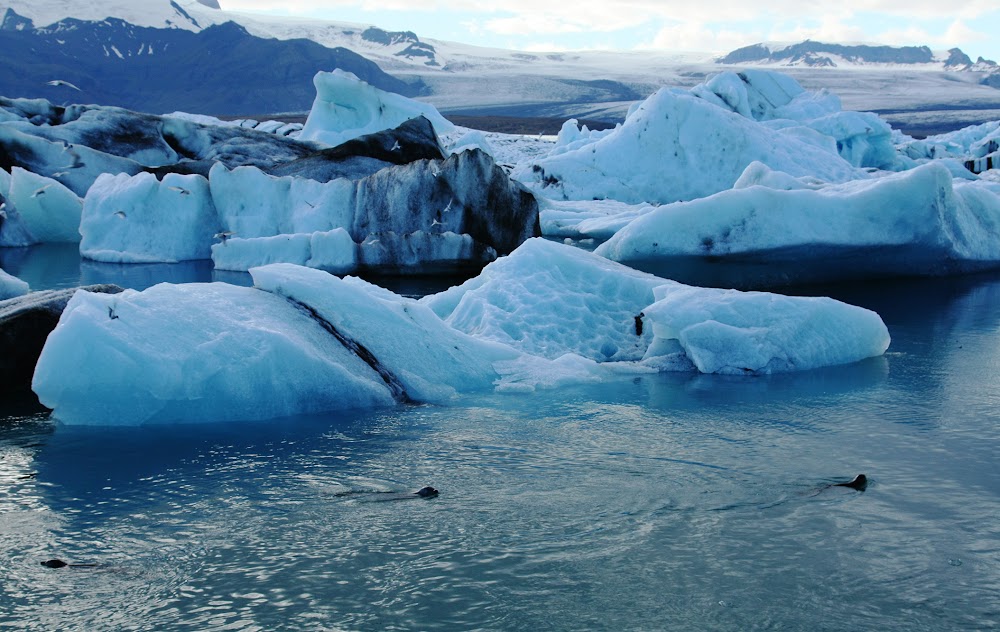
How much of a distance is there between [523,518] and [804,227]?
6308 mm

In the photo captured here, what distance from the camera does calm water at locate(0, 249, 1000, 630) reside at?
8.05ft

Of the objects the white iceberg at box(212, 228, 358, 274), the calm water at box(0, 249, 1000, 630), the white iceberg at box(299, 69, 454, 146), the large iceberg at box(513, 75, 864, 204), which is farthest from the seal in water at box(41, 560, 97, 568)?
the white iceberg at box(299, 69, 454, 146)

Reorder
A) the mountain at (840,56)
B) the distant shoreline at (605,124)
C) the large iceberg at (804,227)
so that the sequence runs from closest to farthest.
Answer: the large iceberg at (804,227) → the distant shoreline at (605,124) → the mountain at (840,56)

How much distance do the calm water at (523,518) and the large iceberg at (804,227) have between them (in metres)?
3.96

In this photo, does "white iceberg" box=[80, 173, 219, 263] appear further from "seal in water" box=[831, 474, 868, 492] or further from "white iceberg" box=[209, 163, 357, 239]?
"seal in water" box=[831, 474, 868, 492]

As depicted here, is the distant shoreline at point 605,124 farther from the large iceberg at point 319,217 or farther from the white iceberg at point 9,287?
the white iceberg at point 9,287

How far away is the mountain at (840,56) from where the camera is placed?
11819 cm

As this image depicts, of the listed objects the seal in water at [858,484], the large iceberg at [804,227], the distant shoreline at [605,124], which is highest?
the distant shoreline at [605,124]

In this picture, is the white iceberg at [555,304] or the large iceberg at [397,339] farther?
the white iceberg at [555,304]

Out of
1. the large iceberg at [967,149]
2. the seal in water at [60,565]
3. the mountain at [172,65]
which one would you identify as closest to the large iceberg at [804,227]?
the seal in water at [60,565]

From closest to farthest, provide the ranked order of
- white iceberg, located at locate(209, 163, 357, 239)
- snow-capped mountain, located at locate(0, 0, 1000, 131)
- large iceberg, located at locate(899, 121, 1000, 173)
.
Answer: white iceberg, located at locate(209, 163, 357, 239)
large iceberg, located at locate(899, 121, 1000, 173)
snow-capped mountain, located at locate(0, 0, 1000, 131)

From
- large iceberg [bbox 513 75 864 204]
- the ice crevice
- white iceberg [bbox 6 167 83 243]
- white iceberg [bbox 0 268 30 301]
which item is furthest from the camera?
large iceberg [bbox 513 75 864 204]

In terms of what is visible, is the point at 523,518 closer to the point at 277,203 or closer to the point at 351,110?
the point at 277,203

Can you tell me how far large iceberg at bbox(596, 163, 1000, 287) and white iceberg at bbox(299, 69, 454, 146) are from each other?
14284 mm
